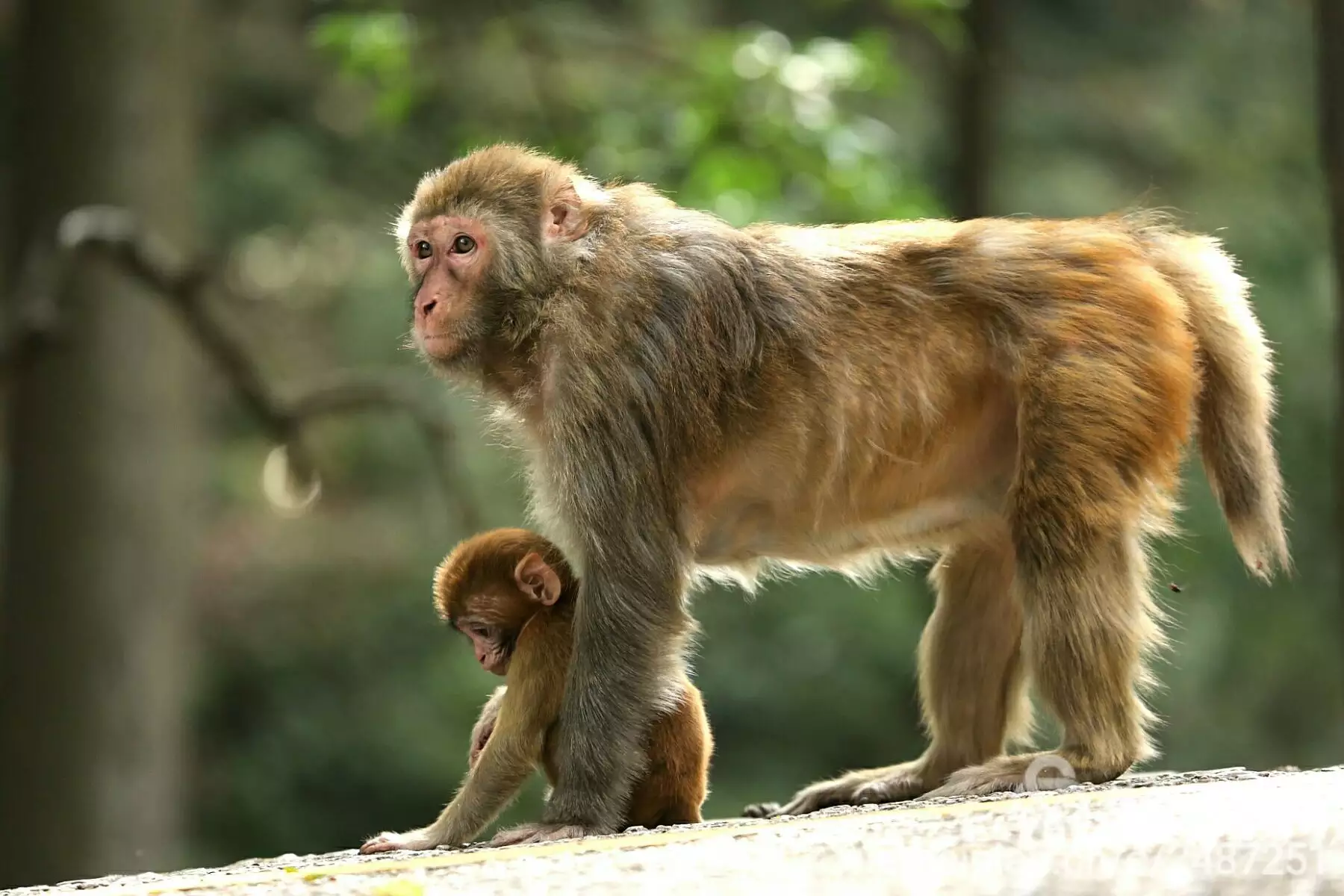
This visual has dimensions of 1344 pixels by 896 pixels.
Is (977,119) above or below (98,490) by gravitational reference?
above

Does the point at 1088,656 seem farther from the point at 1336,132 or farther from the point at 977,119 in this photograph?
the point at 977,119

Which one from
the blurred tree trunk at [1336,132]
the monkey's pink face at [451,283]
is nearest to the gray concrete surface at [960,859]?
the monkey's pink face at [451,283]

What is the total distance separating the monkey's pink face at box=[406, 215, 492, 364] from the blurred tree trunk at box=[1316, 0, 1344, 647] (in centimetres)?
323

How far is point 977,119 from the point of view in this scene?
13148mm

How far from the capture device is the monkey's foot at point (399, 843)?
4.14m

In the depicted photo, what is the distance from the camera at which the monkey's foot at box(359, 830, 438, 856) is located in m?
4.14

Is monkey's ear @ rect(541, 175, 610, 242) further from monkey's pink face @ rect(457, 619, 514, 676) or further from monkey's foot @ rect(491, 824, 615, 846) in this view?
monkey's foot @ rect(491, 824, 615, 846)

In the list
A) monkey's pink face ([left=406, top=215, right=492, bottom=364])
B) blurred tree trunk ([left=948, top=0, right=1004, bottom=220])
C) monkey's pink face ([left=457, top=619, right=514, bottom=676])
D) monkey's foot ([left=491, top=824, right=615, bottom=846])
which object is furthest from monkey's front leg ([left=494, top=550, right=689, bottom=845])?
blurred tree trunk ([left=948, top=0, right=1004, bottom=220])

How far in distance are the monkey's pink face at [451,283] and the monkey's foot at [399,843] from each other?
124 cm

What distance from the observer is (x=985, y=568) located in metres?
5.09

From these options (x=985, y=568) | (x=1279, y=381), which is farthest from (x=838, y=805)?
(x=1279, y=381)

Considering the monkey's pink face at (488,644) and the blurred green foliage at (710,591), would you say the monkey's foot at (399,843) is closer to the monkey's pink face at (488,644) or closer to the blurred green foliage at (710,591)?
the monkey's pink face at (488,644)

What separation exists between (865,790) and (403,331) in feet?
17.4

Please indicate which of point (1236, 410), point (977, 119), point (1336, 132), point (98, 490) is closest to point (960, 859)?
point (1236, 410)
